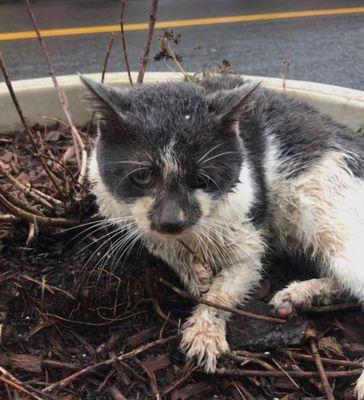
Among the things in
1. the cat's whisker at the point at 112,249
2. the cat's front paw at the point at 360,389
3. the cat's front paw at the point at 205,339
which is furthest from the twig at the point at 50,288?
the cat's front paw at the point at 360,389

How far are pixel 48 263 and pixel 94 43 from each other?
5830 mm

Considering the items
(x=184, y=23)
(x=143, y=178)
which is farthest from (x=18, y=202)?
(x=184, y=23)

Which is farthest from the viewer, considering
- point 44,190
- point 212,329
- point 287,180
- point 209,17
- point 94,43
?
point 209,17

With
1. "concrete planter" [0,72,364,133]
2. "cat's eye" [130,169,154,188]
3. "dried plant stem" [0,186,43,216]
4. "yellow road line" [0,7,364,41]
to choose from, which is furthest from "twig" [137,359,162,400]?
"yellow road line" [0,7,364,41]

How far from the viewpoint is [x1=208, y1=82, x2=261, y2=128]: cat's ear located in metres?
2.54

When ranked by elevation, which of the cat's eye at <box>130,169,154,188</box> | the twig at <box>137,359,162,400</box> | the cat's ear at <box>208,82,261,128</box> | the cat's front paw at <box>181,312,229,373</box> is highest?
the cat's ear at <box>208,82,261,128</box>

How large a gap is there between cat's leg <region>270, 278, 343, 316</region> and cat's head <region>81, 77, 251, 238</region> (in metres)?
0.61

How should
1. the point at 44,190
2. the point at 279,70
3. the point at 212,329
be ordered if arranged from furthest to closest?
the point at 279,70, the point at 44,190, the point at 212,329

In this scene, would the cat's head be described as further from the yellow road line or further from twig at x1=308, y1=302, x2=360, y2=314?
the yellow road line

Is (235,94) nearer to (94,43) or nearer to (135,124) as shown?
(135,124)

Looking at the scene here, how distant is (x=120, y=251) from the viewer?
3033 mm

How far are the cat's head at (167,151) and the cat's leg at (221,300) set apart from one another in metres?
0.45

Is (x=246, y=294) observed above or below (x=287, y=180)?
below

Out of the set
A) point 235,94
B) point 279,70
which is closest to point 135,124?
point 235,94
